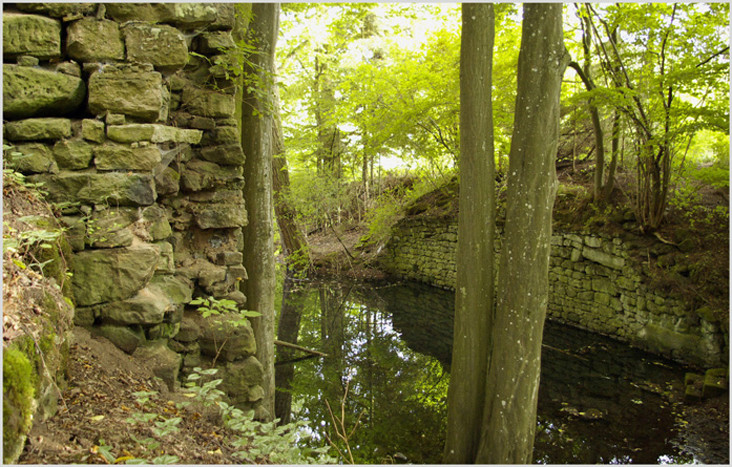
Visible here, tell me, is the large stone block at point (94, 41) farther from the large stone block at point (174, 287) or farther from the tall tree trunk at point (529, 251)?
the tall tree trunk at point (529, 251)

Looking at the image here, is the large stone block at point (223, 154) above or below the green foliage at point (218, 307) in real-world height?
above

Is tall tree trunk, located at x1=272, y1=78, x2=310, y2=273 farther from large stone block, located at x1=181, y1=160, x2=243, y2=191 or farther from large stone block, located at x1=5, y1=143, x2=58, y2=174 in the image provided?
large stone block, located at x1=5, y1=143, x2=58, y2=174

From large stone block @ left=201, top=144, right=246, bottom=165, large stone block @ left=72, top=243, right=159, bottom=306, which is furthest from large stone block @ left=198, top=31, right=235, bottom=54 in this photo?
large stone block @ left=72, top=243, right=159, bottom=306

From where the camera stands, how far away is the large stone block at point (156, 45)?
328cm

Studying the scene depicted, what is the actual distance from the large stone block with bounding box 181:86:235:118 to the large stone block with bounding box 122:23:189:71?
557mm

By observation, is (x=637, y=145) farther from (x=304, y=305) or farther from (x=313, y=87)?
(x=313, y=87)

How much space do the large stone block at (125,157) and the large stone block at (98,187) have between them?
6 cm

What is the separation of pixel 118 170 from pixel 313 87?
47.9 feet

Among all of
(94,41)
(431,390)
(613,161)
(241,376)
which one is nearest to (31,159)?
(94,41)

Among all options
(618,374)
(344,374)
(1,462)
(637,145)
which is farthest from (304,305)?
(1,462)

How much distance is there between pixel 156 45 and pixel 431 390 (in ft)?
17.8

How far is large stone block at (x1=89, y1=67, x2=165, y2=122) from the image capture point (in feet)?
10.4

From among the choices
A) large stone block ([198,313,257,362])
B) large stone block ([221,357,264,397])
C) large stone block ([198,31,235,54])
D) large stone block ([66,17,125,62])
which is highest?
large stone block ([198,31,235,54])

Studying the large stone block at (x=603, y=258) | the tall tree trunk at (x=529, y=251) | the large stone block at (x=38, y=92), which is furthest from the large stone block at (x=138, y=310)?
the large stone block at (x=603, y=258)
